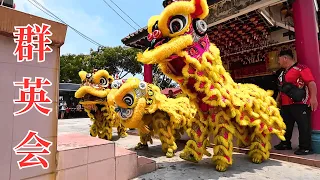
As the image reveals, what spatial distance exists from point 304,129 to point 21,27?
4.29 m

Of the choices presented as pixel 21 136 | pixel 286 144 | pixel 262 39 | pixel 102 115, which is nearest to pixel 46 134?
pixel 21 136

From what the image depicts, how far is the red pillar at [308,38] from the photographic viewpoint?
4219mm

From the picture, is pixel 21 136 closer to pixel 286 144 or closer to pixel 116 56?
pixel 286 144

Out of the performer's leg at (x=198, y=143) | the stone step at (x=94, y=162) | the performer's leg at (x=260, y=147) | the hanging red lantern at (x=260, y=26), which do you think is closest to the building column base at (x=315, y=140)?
the performer's leg at (x=260, y=147)

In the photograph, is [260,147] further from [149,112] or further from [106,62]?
[106,62]

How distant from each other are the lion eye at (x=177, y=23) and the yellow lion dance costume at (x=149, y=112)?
178cm

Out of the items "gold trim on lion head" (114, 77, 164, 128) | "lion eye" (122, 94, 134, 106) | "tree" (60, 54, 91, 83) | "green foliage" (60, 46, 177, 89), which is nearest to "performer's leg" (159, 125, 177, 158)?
"gold trim on lion head" (114, 77, 164, 128)

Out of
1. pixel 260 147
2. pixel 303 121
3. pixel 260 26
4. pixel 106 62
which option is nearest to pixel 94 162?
pixel 260 147

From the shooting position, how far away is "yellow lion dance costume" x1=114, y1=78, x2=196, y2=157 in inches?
182

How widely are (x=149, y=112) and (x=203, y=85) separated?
1.71 metres

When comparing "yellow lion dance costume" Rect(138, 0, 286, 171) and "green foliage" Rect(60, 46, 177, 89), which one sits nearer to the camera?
"yellow lion dance costume" Rect(138, 0, 286, 171)

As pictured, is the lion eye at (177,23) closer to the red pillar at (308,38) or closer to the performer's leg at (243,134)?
the performer's leg at (243,134)

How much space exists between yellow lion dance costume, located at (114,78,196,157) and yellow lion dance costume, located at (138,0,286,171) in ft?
3.70

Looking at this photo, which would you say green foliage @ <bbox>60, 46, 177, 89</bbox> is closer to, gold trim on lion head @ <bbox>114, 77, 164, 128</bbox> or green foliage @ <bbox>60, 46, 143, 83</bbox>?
green foliage @ <bbox>60, 46, 143, 83</bbox>
